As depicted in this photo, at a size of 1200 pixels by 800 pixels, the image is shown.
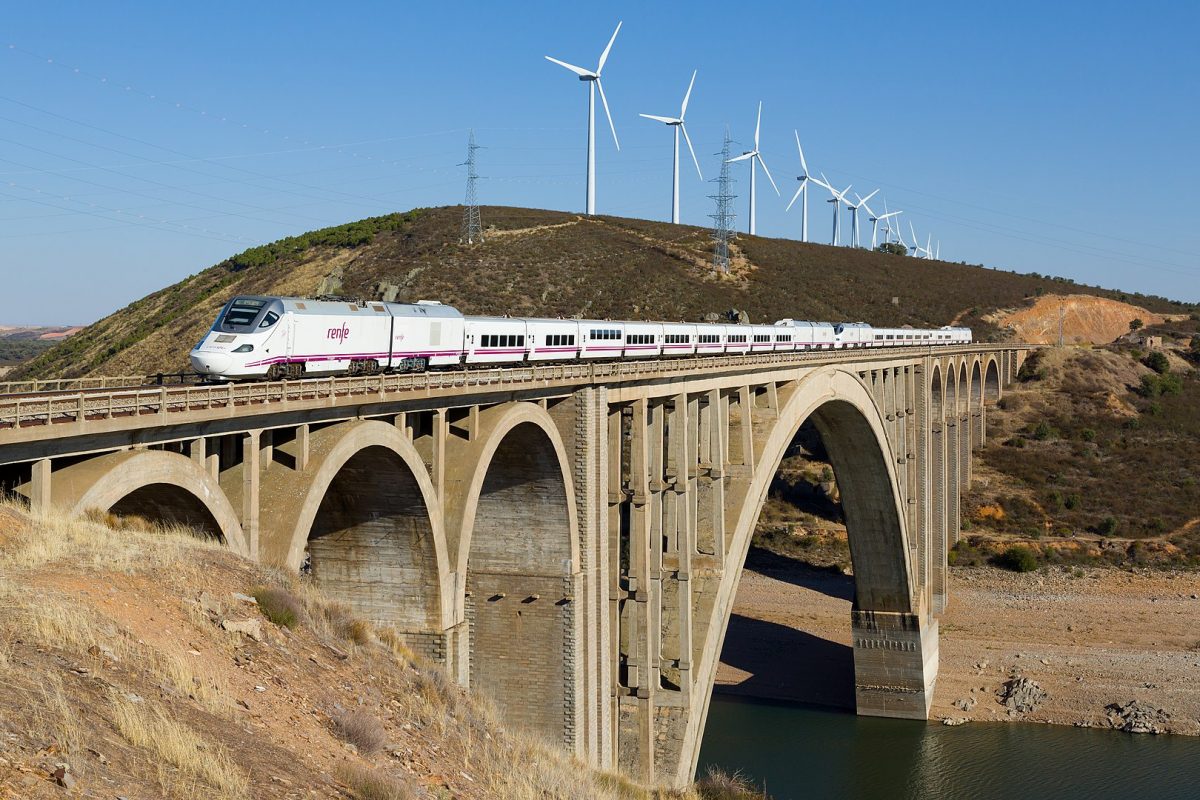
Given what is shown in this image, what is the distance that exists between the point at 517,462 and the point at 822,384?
18.1 m

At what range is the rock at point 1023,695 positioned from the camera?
51000 mm

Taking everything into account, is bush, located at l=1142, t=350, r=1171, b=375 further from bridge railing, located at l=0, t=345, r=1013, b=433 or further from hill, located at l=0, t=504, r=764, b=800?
hill, located at l=0, t=504, r=764, b=800

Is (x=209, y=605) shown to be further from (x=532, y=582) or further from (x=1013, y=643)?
(x=1013, y=643)

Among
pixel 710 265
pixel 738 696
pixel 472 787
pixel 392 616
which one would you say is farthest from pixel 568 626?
pixel 710 265

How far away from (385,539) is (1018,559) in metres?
52.3

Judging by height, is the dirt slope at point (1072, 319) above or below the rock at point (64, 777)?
above

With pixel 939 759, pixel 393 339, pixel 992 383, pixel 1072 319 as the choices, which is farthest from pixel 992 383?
pixel 393 339

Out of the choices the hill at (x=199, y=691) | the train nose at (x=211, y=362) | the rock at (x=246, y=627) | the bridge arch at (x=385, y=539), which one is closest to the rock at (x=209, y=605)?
the hill at (x=199, y=691)

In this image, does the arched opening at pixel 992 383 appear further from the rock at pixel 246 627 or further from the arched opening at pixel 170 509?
the rock at pixel 246 627

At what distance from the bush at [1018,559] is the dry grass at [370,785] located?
60.6 meters

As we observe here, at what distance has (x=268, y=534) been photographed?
17.3 meters

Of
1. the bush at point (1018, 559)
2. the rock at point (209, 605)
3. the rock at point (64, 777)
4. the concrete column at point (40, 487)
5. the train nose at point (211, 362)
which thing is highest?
the train nose at point (211, 362)

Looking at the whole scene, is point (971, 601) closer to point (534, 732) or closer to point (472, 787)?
point (534, 732)

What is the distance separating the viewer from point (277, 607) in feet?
47.4
